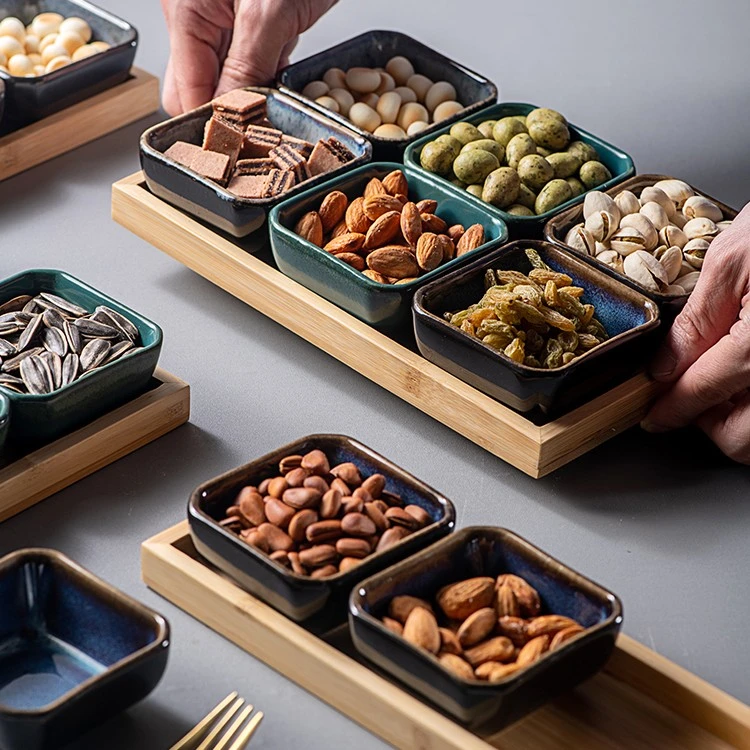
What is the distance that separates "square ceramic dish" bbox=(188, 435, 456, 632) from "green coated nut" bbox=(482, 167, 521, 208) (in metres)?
0.51

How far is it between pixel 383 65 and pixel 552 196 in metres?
0.49

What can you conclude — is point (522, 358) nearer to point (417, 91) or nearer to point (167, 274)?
point (167, 274)

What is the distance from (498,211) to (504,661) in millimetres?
697

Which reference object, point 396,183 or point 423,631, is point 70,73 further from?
point 423,631

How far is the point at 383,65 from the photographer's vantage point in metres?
2.14

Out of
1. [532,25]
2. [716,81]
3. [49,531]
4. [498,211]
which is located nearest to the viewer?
[49,531]

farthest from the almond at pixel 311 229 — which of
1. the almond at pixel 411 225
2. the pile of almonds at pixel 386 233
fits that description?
the almond at pixel 411 225

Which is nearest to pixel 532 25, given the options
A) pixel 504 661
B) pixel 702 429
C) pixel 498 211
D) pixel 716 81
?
pixel 716 81

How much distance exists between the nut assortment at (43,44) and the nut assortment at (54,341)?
0.61 meters

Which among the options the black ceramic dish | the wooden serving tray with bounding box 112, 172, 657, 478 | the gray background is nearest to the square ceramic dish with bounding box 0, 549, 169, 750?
the gray background

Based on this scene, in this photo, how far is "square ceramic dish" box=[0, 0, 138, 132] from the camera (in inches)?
79.6

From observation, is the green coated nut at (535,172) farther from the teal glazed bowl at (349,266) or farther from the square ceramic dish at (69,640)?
the square ceramic dish at (69,640)

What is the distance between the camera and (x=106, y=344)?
5.00ft

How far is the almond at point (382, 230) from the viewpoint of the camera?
169 cm
